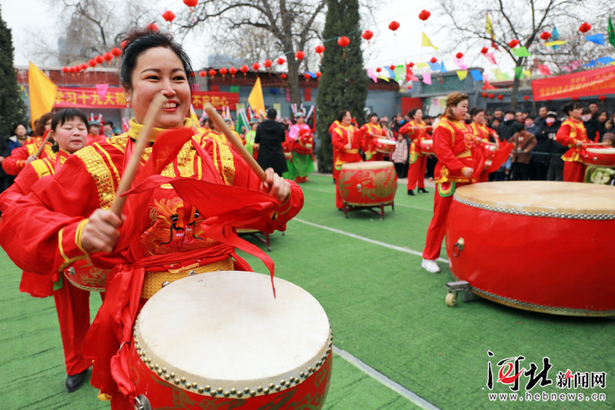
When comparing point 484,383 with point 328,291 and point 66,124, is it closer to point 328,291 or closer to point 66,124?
point 328,291

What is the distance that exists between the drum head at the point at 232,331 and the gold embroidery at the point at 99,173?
0.35 meters

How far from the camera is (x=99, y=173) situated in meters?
1.23

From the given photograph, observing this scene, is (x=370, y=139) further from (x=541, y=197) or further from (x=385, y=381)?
(x=385, y=381)

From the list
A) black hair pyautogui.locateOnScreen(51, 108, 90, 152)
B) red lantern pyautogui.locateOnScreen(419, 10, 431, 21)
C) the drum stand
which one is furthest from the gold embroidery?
red lantern pyautogui.locateOnScreen(419, 10, 431, 21)

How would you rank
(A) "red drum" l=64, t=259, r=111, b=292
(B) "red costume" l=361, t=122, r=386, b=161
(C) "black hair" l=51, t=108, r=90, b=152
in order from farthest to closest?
(B) "red costume" l=361, t=122, r=386, b=161, (C) "black hair" l=51, t=108, r=90, b=152, (A) "red drum" l=64, t=259, r=111, b=292

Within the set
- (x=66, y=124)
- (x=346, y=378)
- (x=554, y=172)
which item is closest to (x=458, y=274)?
(x=346, y=378)

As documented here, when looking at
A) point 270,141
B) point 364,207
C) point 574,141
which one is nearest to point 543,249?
point 364,207

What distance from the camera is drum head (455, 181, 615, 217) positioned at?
239cm

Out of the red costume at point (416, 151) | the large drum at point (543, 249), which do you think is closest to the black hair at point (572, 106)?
the red costume at point (416, 151)

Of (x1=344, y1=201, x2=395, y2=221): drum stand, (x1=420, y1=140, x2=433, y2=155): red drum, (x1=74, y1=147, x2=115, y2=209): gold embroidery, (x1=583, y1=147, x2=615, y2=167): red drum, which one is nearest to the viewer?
(x1=74, y1=147, x2=115, y2=209): gold embroidery

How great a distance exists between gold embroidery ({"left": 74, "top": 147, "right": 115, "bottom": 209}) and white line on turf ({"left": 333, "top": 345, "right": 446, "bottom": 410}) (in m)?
1.57

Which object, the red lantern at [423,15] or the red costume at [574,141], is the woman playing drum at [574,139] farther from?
the red lantern at [423,15]

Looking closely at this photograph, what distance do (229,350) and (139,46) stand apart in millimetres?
941

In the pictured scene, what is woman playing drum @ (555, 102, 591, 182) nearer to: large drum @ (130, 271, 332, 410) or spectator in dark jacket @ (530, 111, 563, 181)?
spectator in dark jacket @ (530, 111, 563, 181)
